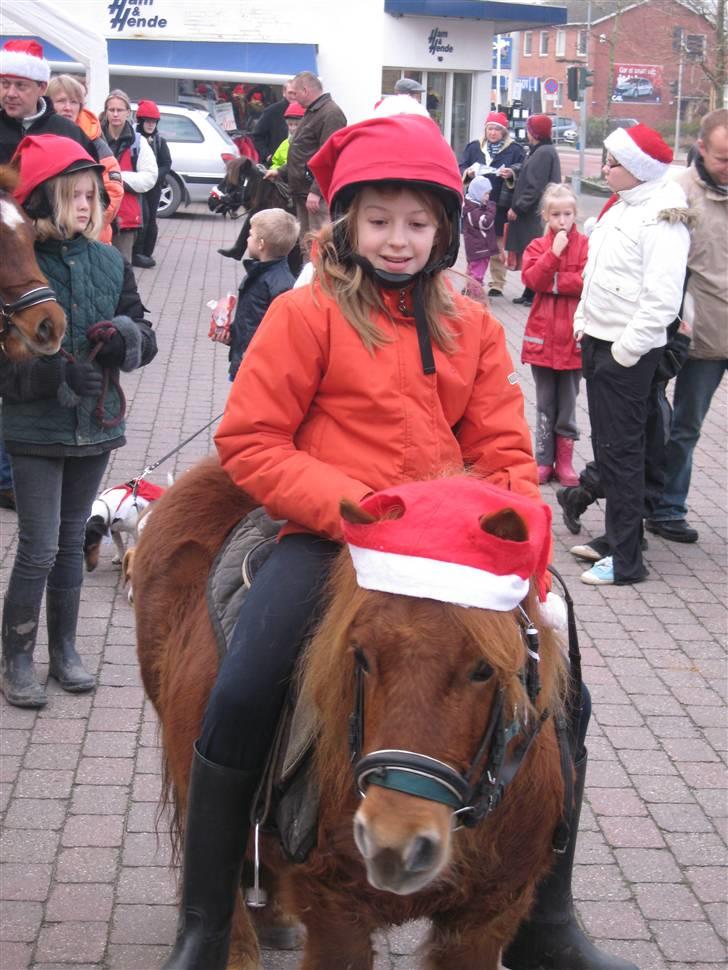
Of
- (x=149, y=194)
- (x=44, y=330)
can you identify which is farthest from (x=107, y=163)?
(x=149, y=194)

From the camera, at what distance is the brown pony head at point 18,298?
4691 mm

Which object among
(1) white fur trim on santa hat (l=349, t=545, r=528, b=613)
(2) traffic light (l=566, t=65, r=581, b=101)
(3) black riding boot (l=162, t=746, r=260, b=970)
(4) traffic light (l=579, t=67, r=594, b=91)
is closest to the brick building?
(2) traffic light (l=566, t=65, r=581, b=101)

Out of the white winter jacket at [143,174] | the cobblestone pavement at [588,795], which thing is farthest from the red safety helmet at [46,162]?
the white winter jacket at [143,174]

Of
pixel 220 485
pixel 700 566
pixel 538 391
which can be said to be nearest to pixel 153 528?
pixel 220 485

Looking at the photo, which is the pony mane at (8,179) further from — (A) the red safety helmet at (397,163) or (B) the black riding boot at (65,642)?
(A) the red safety helmet at (397,163)

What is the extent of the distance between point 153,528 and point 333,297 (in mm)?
1071

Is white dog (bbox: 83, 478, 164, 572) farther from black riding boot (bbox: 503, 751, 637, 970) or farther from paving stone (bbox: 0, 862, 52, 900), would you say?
black riding boot (bbox: 503, 751, 637, 970)

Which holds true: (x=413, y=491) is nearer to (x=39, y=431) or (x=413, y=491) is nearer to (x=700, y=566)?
(x=39, y=431)

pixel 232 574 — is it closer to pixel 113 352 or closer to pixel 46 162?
pixel 113 352

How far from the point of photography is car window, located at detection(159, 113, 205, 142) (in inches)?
943

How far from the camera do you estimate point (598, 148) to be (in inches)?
2761

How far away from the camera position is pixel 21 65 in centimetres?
682

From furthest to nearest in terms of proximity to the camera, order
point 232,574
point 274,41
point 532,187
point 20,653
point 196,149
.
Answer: point 274,41
point 196,149
point 532,187
point 20,653
point 232,574

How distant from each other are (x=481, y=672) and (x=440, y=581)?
0.19 m
